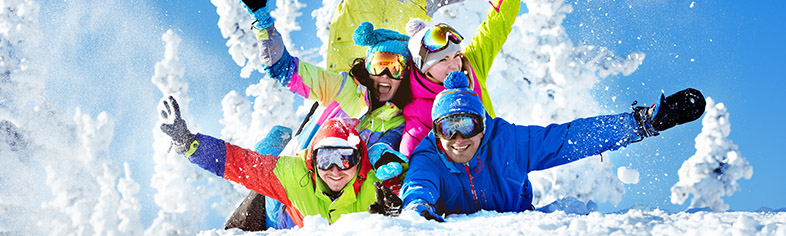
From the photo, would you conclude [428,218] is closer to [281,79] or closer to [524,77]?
[281,79]

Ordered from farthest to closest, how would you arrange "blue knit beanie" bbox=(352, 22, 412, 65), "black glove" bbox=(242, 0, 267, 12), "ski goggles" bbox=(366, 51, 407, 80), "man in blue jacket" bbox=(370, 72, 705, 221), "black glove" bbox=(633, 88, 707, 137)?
"blue knit beanie" bbox=(352, 22, 412, 65)
"ski goggles" bbox=(366, 51, 407, 80)
"black glove" bbox=(242, 0, 267, 12)
"man in blue jacket" bbox=(370, 72, 705, 221)
"black glove" bbox=(633, 88, 707, 137)

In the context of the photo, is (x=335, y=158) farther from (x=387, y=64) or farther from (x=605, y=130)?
(x=605, y=130)

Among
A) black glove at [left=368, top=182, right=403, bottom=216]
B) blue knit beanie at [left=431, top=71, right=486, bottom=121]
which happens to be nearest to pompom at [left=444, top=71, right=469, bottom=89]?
Answer: blue knit beanie at [left=431, top=71, right=486, bottom=121]

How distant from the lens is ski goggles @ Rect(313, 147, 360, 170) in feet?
12.5

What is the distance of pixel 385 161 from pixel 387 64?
1083mm

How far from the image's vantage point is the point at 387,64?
4.66m

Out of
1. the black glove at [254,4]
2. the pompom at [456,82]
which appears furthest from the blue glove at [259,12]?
the pompom at [456,82]

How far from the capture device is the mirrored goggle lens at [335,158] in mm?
3797

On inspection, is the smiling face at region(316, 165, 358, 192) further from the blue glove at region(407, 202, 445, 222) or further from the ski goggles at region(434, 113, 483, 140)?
the blue glove at region(407, 202, 445, 222)

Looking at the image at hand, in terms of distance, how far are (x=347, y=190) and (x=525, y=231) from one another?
1.63 metres

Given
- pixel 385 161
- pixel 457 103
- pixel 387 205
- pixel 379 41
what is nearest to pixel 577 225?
pixel 387 205

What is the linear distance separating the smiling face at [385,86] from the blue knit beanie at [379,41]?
0.69 ft

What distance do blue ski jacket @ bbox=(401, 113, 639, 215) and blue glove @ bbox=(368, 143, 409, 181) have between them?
21 centimetres

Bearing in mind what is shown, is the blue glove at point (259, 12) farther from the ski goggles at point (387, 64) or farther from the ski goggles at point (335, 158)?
the ski goggles at point (335, 158)
